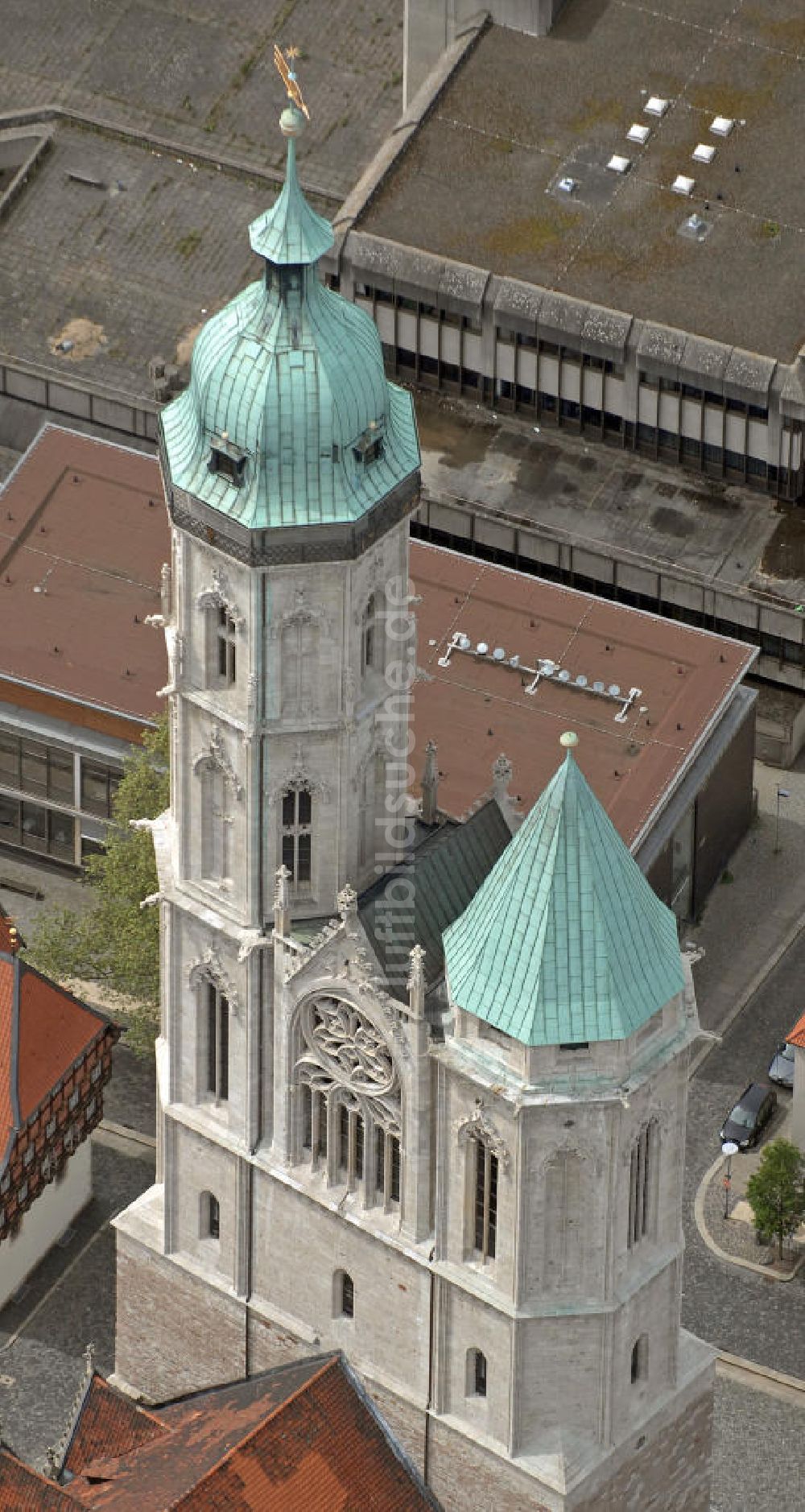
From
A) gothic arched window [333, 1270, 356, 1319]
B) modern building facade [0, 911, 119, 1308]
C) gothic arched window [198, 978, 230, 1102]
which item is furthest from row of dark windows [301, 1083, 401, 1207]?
modern building facade [0, 911, 119, 1308]

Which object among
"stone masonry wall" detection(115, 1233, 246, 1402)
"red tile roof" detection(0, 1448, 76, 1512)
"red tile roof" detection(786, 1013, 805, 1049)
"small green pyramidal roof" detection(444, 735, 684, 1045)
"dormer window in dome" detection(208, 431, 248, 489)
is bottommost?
"red tile roof" detection(0, 1448, 76, 1512)

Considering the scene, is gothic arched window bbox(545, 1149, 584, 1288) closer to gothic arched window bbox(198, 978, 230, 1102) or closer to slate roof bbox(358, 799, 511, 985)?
slate roof bbox(358, 799, 511, 985)

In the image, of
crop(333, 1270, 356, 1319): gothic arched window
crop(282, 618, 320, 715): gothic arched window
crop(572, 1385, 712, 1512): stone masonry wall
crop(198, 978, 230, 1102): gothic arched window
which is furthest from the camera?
crop(333, 1270, 356, 1319): gothic arched window

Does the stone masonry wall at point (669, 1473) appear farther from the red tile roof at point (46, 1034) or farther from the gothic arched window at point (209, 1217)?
the red tile roof at point (46, 1034)

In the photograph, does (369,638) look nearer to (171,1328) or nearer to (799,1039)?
(171,1328)

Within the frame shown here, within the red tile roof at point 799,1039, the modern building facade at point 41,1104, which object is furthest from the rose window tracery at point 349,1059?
the red tile roof at point 799,1039

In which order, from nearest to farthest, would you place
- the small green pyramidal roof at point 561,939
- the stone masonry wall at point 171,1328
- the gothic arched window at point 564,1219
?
the small green pyramidal roof at point 561,939 → the gothic arched window at point 564,1219 → the stone masonry wall at point 171,1328

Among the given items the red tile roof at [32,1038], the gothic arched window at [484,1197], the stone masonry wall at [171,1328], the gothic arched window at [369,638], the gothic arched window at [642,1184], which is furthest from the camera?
the red tile roof at [32,1038]
